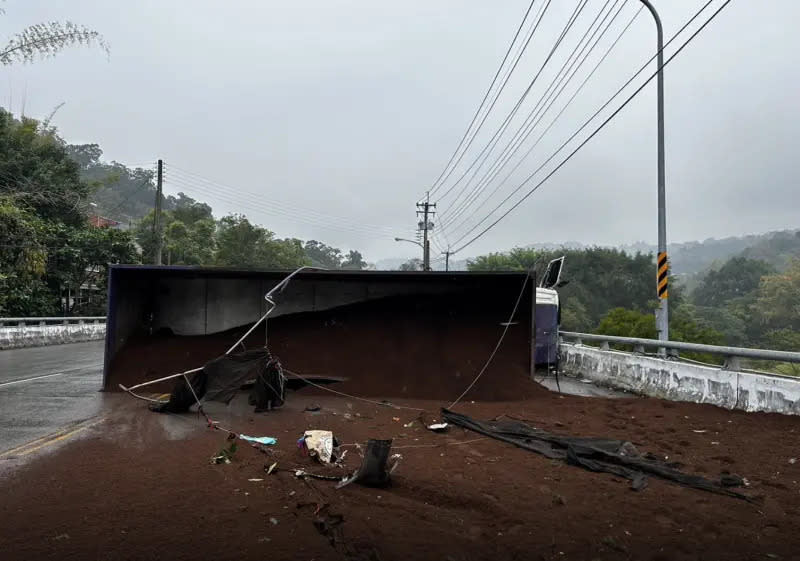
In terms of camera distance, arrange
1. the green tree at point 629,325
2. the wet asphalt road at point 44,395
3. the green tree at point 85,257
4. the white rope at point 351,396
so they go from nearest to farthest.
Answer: the wet asphalt road at point 44,395, the white rope at point 351,396, the green tree at point 629,325, the green tree at point 85,257

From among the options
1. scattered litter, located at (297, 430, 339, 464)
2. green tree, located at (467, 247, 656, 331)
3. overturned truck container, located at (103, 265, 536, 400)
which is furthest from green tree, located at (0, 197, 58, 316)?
green tree, located at (467, 247, 656, 331)

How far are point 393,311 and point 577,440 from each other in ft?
19.2

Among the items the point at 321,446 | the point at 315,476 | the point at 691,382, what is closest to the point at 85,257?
the point at 321,446

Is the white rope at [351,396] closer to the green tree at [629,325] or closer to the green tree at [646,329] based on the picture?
the green tree at [629,325]

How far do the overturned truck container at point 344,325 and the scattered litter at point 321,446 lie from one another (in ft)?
13.0

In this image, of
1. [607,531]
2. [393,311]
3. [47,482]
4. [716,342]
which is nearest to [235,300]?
[393,311]

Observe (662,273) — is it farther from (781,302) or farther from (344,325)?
(781,302)

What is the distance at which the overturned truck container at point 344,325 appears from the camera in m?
10.2

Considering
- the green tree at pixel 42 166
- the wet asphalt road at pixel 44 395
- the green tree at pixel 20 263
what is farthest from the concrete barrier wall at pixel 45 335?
the green tree at pixel 42 166

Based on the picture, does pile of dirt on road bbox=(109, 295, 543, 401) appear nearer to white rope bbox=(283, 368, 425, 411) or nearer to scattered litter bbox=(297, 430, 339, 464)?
white rope bbox=(283, 368, 425, 411)

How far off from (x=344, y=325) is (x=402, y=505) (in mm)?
7267

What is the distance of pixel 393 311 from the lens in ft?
37.8

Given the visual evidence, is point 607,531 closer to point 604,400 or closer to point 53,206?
point 604,400

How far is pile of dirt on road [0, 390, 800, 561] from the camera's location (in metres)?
3.53
